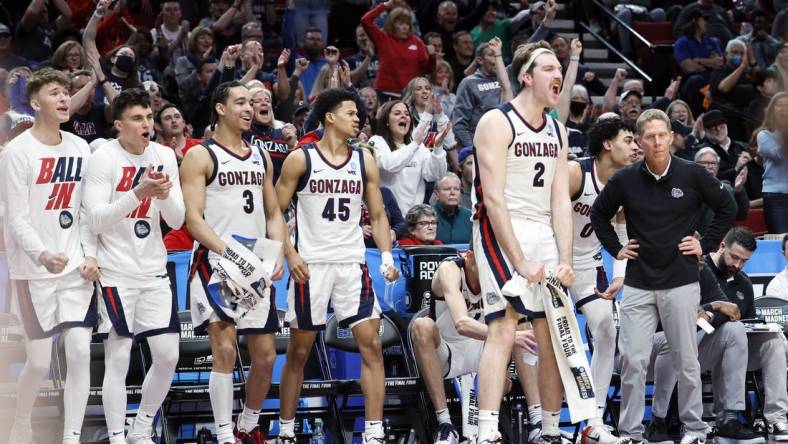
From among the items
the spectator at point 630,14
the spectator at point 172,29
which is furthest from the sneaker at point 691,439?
the spectator at point 630,14

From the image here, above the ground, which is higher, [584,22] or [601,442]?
[584,22]

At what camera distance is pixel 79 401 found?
273 inches

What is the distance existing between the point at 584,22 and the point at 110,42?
7490 mm

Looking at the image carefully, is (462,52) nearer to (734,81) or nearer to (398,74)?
(398,74)

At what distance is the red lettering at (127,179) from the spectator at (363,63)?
617 centimetres

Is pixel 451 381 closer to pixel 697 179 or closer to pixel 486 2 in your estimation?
pixel 697 179

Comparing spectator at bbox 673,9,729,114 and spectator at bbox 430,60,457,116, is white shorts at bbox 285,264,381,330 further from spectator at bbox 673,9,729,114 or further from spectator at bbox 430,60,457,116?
spectator at bbox 673,9,729,114

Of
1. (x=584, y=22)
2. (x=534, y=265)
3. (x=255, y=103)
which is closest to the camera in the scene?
(x=534, y=265)

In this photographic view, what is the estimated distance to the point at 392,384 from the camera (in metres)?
7.80

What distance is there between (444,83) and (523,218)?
6.57 meters

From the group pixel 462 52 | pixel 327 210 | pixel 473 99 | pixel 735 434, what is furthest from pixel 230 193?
pixel 462 52

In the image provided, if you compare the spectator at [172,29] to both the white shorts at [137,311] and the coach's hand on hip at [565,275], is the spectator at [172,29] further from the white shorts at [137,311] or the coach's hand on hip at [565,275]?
the coach's hand on hip at [565,275]

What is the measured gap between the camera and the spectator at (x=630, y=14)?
16734 mm

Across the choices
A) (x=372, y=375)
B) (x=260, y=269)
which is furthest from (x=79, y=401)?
(x=372, y=375)
